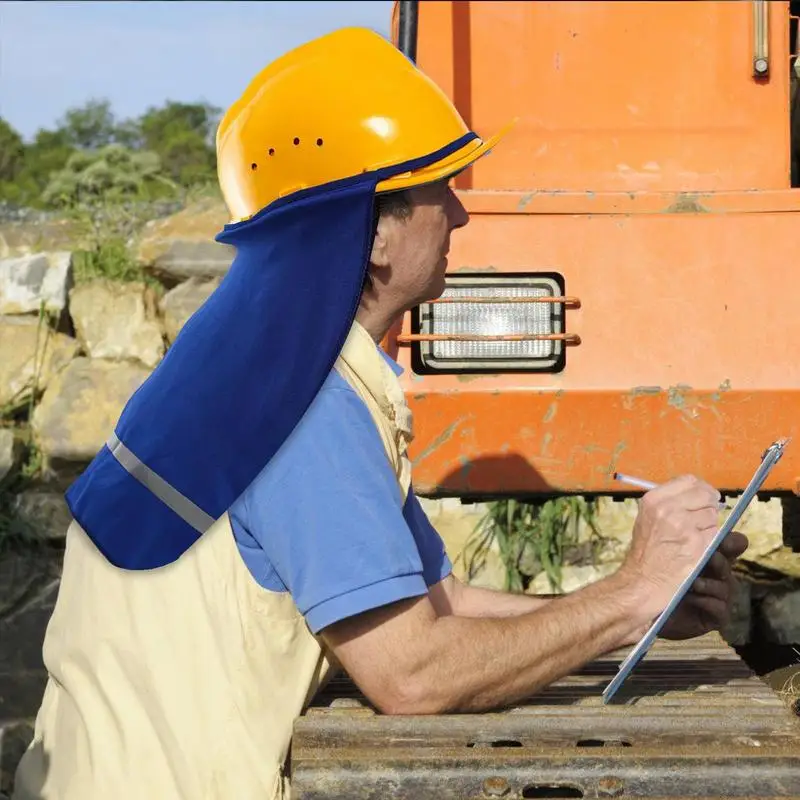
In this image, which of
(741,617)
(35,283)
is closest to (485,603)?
(741,617)

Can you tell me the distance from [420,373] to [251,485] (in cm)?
115

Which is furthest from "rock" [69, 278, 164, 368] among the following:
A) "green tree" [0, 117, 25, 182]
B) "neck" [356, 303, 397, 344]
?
"green tree" [0, 117, 25, 182]

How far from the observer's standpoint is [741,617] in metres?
5.20

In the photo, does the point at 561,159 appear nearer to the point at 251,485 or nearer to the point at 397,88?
the point at 397,88

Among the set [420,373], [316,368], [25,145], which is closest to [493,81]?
[420,373]

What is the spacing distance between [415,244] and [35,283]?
14.3ft

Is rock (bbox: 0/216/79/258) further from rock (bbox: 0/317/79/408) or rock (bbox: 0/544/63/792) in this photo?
rock (bbox: 0/544/63/792)

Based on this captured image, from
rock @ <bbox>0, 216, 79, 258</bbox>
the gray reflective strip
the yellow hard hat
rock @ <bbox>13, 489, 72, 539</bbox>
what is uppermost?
rock @ <bbox>0, 216, 79, 258</bbox>

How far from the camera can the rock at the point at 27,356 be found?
5895 mm

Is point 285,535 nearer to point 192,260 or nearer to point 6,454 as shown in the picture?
point 6,454

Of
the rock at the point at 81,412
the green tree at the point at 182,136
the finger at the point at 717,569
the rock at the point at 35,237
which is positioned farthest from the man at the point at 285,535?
the green tree at the point at 182,136

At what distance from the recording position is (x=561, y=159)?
10.9 ft

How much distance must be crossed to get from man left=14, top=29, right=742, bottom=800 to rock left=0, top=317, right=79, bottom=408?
410 cm

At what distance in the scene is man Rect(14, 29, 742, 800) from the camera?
1.78 metres
